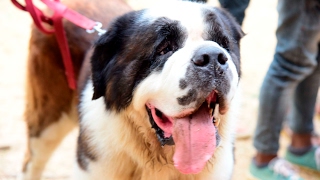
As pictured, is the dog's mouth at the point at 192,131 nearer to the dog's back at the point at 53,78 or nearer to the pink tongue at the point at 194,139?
the pink tongue at the point at 194,139

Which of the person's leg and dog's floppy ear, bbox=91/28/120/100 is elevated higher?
dog's floppy ear, bbox=91/28/120/100

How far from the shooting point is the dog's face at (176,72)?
1727mm

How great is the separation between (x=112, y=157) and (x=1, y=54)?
136 inches

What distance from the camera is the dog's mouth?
183cm

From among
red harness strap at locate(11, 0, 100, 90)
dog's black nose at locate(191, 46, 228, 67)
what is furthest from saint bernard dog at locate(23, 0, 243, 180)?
red harness strap at locate(11, 0, 100, 90)

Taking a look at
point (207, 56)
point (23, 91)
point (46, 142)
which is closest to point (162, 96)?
point (207, 56)

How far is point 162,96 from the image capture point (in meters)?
1.82

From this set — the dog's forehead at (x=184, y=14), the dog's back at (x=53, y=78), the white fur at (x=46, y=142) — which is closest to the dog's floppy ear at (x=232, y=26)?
the dog's forehead at (x=184, y=14)

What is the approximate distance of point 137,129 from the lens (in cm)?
205

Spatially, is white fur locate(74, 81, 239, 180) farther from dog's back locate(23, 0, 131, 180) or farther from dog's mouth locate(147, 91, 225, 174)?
dog's back locate(23, 0, 131, 180)

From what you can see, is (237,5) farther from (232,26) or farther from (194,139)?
(194,139)

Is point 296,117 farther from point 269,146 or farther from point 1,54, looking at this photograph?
point 1,54

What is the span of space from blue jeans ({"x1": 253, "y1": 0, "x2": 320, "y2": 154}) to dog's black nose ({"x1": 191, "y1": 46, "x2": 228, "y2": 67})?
3.57 feet

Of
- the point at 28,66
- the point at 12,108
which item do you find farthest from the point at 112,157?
the point at 12,108
